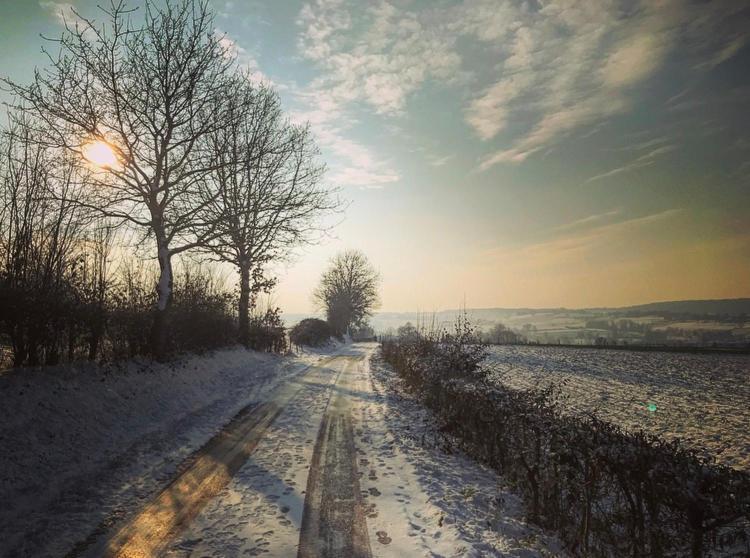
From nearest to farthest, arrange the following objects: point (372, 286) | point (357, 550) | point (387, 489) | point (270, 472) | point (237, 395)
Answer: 1. point (357, 550)
2. point (387, 489)
3. point (270, 472)
4. point (237, 395)
5. point (372, 286)

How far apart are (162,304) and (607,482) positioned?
12703mm

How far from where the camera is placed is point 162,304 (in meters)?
12.3

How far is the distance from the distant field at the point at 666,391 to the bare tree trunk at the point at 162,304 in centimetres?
1136

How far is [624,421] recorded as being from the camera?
46.0 ft

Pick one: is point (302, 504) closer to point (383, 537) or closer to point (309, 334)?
point (383, 537)

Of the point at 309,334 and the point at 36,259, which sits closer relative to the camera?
the point at 36,259

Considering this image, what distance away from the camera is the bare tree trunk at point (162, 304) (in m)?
12.1

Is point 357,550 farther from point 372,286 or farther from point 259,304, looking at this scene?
point 372,286

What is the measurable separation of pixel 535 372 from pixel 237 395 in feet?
73.4

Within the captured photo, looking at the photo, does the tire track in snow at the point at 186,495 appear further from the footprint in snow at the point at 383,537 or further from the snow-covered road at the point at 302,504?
the footprint in snow at the point at 383,537

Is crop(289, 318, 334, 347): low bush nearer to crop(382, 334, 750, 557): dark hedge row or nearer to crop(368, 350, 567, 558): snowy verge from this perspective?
crop(368, 350, 567, 558): snowy verge

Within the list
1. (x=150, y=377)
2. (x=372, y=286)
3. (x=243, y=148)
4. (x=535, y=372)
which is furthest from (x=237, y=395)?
(x=372, y=286)

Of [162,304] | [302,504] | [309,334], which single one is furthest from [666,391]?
[309,334]

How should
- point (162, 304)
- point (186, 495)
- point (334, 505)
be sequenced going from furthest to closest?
point (162, 304), point (186, 495), point (334, 505)
